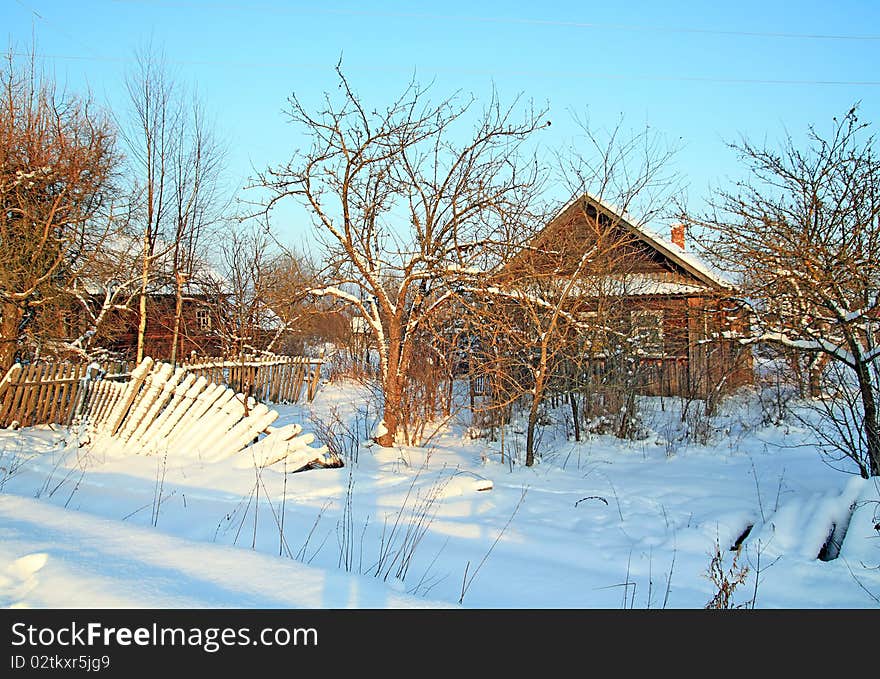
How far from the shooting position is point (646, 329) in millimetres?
11578

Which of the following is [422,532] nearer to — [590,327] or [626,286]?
[590,327]

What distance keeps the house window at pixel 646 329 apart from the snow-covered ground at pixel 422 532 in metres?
3.30

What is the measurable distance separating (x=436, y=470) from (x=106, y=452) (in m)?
3.68

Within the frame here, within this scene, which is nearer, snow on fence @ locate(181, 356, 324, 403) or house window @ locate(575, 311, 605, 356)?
house window @ locate(575, 311, 605, 356)

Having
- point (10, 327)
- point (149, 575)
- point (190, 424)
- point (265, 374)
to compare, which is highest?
point (10, 327)

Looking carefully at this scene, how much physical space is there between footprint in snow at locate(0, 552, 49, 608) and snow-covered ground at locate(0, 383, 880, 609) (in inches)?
0.4

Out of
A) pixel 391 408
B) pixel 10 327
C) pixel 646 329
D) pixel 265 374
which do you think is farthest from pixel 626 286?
pixel 10 327

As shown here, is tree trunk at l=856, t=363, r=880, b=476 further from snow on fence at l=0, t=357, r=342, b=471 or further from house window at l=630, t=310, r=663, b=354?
snow on fence at l=0, t=357, r=342, b=471

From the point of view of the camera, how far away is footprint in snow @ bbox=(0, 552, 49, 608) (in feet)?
7.43

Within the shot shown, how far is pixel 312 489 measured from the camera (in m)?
5.74

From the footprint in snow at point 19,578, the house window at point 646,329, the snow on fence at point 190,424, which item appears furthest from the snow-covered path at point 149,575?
the house window at point 646,329

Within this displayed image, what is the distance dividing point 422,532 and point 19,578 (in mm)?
2706

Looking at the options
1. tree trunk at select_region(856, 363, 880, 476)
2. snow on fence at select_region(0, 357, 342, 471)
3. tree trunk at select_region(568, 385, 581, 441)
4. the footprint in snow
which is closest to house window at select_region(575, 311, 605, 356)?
tree trunk at select_region(568, 385, 581, 441)
